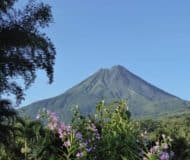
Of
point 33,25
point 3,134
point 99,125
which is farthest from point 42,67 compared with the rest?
point 99,125

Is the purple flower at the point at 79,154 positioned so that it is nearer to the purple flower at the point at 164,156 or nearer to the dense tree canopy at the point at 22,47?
the purple flower at the point at 164,156

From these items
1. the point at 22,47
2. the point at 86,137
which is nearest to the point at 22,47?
the point at 22,47

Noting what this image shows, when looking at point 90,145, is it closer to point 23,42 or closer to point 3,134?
point 3,134

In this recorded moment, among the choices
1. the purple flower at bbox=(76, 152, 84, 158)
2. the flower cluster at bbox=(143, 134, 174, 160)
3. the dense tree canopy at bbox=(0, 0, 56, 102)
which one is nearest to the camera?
the flower cluster at bbox=(143, 134, 174, 160)

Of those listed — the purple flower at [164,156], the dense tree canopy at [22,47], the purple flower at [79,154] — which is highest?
the dense tree canopy at [22,47]

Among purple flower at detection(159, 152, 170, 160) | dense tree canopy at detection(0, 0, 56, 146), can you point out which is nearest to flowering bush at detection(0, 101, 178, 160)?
purple flower at detection(159, 152, 170, 160)

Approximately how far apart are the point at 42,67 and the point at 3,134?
1087 cm

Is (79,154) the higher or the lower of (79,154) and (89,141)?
the lower

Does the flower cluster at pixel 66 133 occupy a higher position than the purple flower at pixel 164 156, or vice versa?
the flower cluster at pixel 66 133

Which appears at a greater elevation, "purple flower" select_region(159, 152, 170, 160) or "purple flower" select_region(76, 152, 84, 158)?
"purple flower" select_region(76, 152, 84, 158)

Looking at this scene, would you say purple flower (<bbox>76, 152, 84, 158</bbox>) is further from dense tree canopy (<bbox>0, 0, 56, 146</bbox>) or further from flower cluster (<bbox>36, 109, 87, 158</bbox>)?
dense tree canopy (<bbox>0, 0, 56, 146</bbox>)

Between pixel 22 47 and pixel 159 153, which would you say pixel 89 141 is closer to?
pixel 159 153

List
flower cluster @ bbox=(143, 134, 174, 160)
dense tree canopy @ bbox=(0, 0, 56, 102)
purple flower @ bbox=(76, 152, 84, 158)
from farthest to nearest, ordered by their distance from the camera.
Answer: dense tree canopy @ bbox=(0, 0, 56, 102)
purple flower @ bbox=(76, 152, 84, 158)
flower cluster @ bbox=(143, 134, 174, 160)

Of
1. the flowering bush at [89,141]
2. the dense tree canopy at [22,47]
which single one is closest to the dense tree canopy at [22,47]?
the dense tree canopy at [22,47]
